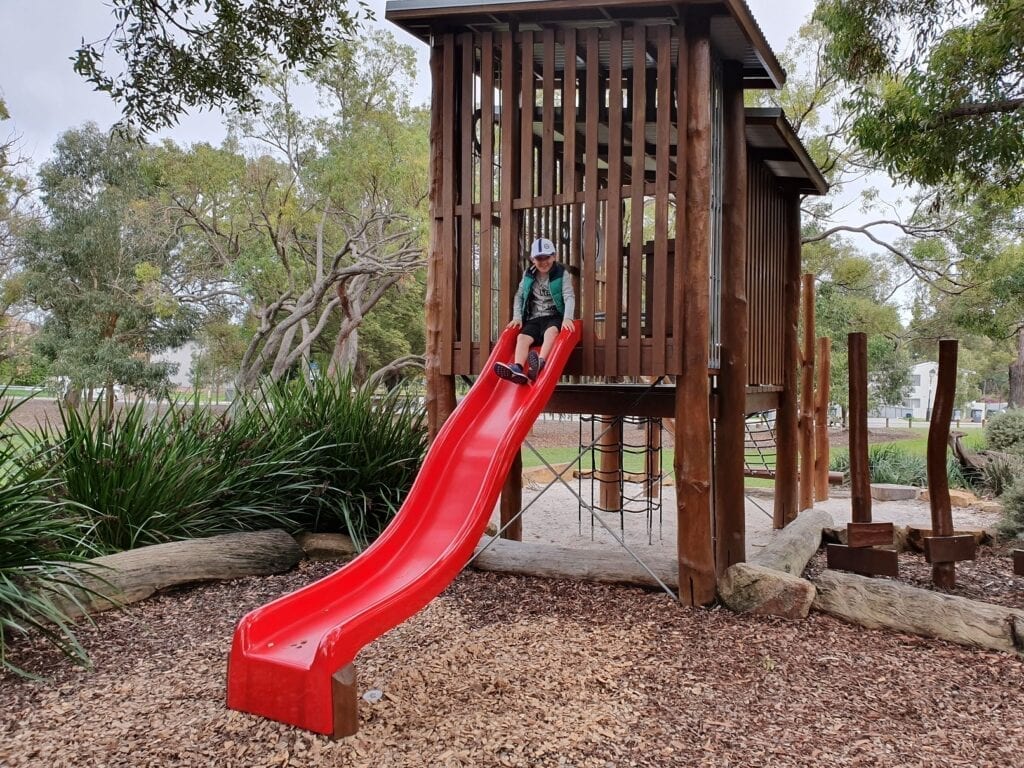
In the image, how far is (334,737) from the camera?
3244 millimetres

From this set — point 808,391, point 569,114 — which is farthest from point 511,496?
point 808,391

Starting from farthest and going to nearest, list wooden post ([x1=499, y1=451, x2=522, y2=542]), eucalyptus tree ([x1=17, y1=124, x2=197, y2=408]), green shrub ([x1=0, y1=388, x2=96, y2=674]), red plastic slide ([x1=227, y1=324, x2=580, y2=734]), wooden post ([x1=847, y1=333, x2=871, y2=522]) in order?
eucalyptus tree ([x1=17, y1=124, x2=197, y2=408])
wooden post ([x1=499, y1=451, x2=522, y2=542])
wooden post ([x1=847, y1=333, x2=871, y2=522])
green shrub ([x1=0, y1=388, x2=96, y2=674])
red plastic slide ([x1=227, y1=324, x2=580, y2=734])

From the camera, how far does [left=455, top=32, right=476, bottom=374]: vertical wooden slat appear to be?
19.6 feet

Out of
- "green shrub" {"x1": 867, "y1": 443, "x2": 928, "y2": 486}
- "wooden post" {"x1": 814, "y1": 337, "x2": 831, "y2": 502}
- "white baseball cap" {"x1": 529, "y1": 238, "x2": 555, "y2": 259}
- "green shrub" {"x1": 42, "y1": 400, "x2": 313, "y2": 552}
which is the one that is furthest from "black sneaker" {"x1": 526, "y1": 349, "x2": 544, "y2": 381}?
"green shrub" {"x1": 867, "y1": 443, "x2": 928, "y2": 486}

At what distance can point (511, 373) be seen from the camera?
17.5 ft

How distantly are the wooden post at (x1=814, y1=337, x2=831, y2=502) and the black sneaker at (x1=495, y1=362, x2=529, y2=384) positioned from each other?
247 inches

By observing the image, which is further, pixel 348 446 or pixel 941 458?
pixel 348 446

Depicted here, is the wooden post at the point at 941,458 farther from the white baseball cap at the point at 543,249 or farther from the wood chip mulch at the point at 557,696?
the white baseball cap at the point at 543,249

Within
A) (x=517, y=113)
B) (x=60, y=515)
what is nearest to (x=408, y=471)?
(x=60, y=515)

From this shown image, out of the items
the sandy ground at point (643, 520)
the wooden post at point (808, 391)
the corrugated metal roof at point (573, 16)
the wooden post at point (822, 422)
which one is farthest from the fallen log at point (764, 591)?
the wooden post at point (822, 422)

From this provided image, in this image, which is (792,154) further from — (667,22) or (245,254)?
(245,254)

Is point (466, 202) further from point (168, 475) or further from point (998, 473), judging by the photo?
point (998, 473)

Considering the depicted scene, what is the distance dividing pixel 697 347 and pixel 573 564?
191cm

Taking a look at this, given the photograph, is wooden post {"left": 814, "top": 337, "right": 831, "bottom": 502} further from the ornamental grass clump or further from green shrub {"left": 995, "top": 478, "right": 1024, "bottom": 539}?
the ornamental grass clump
